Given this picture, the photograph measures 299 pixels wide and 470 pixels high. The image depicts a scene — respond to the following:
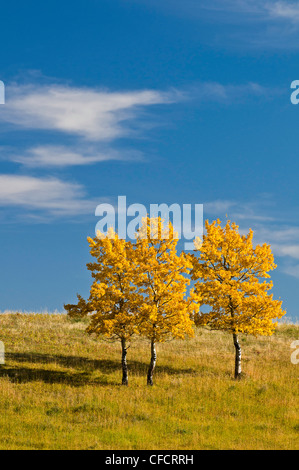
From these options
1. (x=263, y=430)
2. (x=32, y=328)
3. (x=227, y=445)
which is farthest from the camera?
(x=32, y=328)

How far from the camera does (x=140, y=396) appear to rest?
30203mm

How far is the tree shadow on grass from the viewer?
34.2 meters

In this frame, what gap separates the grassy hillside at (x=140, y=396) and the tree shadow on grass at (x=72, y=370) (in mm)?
74

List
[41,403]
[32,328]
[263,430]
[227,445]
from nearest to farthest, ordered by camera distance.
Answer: [227,445] < [263,430] < [41,403] < [32,328]

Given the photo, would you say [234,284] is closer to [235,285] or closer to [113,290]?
[235,285]

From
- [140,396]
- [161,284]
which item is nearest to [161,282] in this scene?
[161,284]

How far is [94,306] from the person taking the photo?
3375cm

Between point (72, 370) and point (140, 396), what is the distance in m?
8.17

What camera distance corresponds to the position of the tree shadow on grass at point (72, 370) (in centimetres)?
3416
